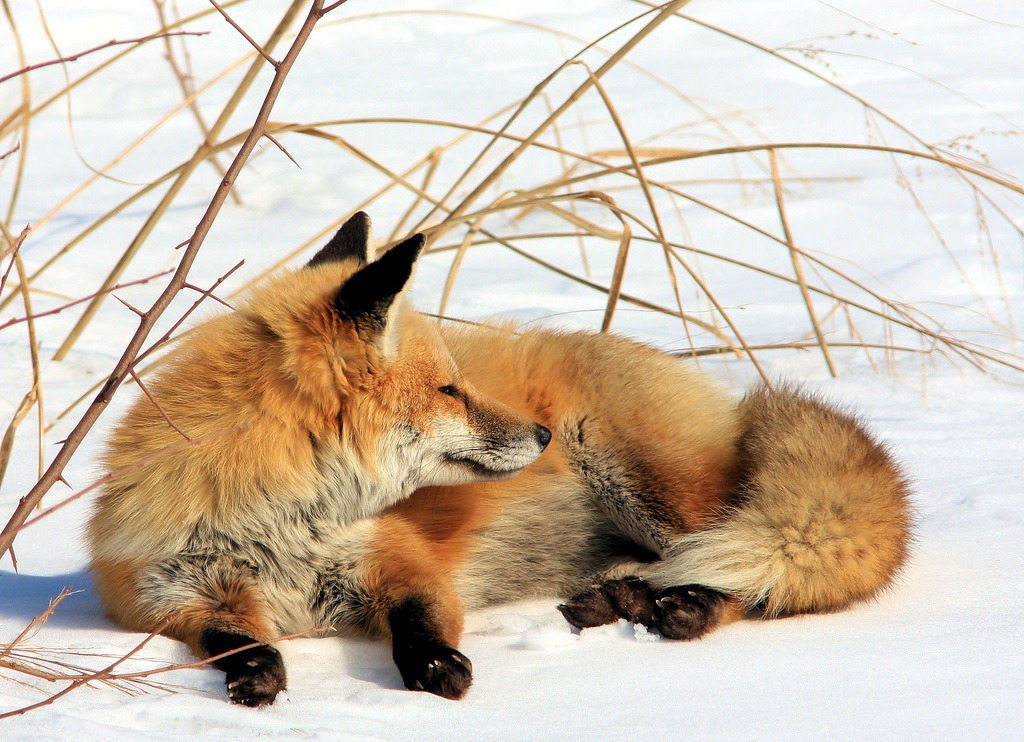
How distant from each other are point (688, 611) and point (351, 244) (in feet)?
4.87

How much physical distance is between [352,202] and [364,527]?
5309 millimetres

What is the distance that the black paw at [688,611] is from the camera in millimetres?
2498

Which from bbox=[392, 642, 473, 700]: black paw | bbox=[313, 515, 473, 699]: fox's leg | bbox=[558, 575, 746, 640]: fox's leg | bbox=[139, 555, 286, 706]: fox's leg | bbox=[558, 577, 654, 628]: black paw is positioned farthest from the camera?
bbox=[558, 577, 654, 628]: black paw

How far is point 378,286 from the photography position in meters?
2.38

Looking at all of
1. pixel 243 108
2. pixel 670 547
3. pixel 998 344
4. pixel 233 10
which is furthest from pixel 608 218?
pixel 233 10

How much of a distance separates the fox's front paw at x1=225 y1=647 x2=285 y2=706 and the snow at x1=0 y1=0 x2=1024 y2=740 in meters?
0.05

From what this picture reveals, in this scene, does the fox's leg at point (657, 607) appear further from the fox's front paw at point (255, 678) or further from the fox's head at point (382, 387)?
the fox's front paw at point (255, 678)

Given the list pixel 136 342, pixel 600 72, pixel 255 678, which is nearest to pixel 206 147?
pixel 600 72

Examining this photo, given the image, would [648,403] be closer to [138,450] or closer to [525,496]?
[525,496]

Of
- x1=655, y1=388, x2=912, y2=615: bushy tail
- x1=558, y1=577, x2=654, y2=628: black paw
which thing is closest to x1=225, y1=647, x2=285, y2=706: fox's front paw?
x1=558, y1=577, x2=654, y2=628: black paw

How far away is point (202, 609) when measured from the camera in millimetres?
2387

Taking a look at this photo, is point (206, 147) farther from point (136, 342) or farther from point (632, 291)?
point (632, 291)

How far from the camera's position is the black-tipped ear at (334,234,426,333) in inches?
91.4

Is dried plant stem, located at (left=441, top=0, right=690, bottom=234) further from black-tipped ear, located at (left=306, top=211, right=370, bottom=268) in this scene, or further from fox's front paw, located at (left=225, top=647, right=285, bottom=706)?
fox's front paw, located at (left=225, top=647, right=285, bottom=706)
